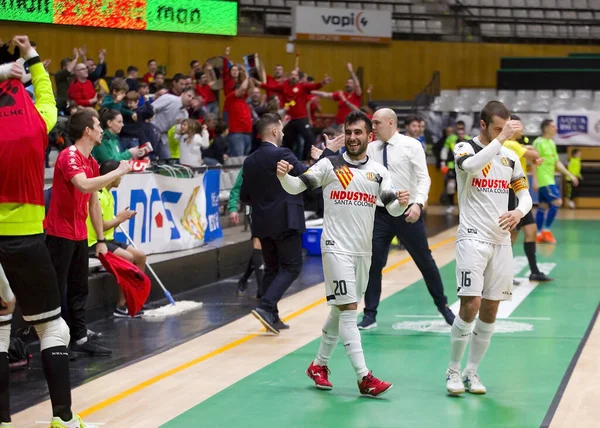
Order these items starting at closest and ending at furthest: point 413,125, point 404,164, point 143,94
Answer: point 404,164 < point 413,125 < point 143,94

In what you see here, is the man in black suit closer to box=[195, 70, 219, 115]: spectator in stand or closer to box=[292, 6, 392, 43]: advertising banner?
box=[195, 70, 219, 115]: spectator in stand

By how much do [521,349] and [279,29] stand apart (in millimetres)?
20398

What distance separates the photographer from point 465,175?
291 inches

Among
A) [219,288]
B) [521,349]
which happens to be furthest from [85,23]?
[521,349]

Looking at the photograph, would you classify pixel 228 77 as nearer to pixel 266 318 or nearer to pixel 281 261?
pixel 281 261

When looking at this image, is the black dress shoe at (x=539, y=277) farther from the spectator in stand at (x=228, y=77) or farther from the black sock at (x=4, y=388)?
the black sock at (x=4, y=388)

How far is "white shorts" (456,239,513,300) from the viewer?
23.6ft

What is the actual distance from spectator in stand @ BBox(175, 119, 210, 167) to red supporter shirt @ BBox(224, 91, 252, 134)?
2.76 m

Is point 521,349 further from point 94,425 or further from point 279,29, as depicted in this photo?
point 279,29

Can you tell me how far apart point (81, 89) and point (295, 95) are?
624cm

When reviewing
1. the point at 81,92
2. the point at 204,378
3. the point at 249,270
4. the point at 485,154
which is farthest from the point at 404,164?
the point at 81,92

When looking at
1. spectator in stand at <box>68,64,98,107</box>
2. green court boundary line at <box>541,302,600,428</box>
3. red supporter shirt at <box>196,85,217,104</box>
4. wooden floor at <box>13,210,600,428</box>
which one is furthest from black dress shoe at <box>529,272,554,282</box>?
red supporter shirt at <box>196,85,217,104</box>

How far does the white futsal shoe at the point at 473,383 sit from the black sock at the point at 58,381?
113 inches

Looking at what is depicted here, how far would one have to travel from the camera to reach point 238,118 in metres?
18.5
